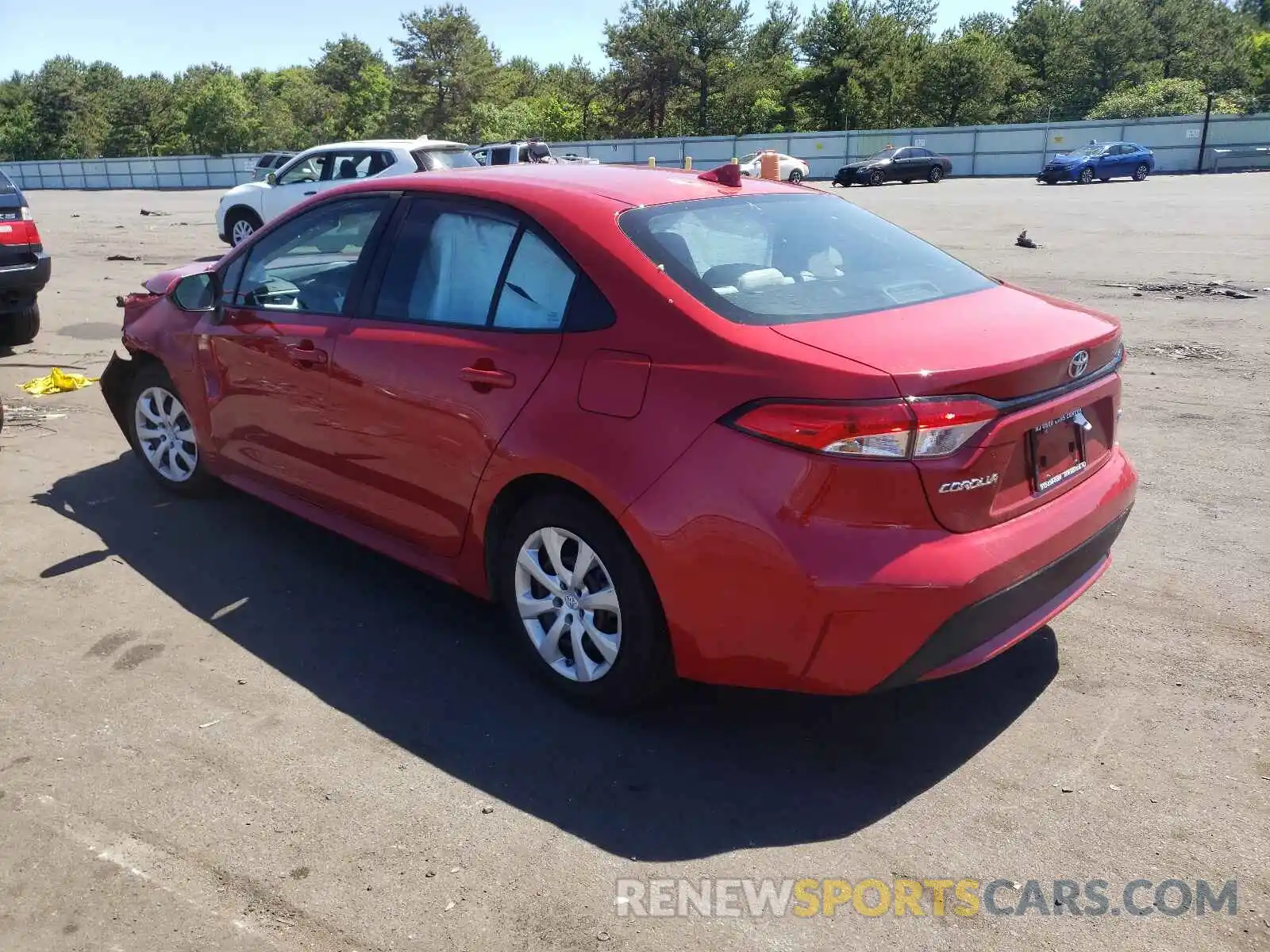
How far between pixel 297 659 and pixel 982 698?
2521 mm

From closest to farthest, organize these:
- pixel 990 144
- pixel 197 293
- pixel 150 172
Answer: pixel 197 293
pixel 990 144
pixel 150 172

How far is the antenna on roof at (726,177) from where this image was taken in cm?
411

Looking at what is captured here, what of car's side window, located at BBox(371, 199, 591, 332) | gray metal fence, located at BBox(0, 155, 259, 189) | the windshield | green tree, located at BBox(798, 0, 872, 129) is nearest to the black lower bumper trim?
car's side window, located at BBox(371, 199, 591, 332)

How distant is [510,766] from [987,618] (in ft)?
4.98

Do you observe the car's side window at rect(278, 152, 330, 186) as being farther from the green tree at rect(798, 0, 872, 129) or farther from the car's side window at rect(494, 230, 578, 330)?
the green tree at rect(798, 0, 872, 129)

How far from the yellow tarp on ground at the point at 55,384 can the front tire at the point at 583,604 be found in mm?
6125

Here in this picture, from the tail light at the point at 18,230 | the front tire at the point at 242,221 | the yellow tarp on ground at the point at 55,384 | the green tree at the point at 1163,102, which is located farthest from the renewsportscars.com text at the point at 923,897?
the green tree at the point at 1163,102

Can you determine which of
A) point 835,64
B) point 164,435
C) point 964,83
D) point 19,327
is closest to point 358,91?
point 835,64

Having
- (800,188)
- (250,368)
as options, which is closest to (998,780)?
(800,188)

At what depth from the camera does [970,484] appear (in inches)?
116

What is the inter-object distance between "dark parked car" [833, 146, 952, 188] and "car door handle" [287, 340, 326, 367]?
3630 centimetres

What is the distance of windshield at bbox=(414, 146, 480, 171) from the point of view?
15.2 m

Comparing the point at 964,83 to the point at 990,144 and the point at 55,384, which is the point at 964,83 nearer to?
the point at 990,144

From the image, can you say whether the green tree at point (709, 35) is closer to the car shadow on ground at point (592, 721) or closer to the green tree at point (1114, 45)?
the green tree at point (1114, 45)
